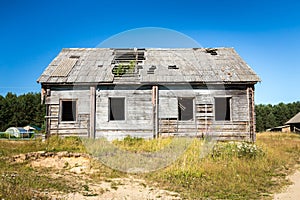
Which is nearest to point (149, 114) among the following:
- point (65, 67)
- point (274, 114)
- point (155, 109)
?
point (155, 109)

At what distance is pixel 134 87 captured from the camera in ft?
54.0

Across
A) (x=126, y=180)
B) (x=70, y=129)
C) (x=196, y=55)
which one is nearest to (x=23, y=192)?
(x=126, y=180)

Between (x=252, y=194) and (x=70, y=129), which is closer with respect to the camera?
(x=252, y=194)

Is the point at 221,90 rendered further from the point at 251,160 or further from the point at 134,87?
the point at 251,160

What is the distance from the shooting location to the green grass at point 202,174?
25.1 feet

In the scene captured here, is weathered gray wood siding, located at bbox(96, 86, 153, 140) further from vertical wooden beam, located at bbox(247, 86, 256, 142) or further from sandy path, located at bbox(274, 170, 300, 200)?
sandy path, located at bbox(274, 170, 300, 200)

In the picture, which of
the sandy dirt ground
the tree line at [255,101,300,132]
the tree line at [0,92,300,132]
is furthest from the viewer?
the tree line at [255,101,300,132]

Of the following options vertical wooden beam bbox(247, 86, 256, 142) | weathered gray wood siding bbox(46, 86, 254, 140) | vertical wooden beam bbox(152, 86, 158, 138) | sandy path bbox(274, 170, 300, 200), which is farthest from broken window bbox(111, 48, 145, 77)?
sandy path bbox(274, 170, 300, 200)

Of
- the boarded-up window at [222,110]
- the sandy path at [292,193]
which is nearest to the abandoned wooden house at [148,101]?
the boarded-up window at [222,110]

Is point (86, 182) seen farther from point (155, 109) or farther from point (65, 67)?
point (65, 67)

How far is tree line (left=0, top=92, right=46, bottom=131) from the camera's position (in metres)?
51.8

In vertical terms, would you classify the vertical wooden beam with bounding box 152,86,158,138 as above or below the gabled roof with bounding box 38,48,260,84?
below

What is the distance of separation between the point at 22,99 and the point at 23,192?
53.4 m

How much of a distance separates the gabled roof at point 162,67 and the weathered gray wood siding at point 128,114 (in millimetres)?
699
